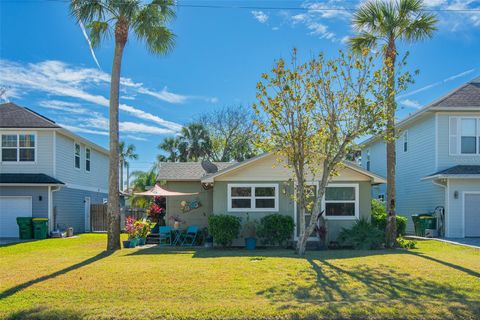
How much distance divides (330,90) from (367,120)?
4.41 feet

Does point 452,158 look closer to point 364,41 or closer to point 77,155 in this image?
point 364,41

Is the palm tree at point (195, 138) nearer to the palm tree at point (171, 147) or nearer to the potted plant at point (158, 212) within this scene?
the palm tree at point (171, 147)

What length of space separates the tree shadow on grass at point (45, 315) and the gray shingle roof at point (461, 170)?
1604 centimetres

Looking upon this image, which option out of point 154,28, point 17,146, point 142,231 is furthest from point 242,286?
point 17,146

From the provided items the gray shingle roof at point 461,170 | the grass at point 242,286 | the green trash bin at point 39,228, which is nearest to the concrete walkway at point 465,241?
the gray shingle roof at point 461,170

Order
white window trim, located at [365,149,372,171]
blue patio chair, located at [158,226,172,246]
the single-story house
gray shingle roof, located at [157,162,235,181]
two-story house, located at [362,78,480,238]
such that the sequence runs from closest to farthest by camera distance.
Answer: the single-story house → blue patio chair, located at [158,226,172,246] → two-story house, located at [362,78,480,238] → gray shingle roof, located at [157,162,235,181] → white window trim, located at [365,149,372,171]

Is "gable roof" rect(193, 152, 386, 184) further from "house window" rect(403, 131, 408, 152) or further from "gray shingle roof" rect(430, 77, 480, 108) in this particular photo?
"house window" rect(403, 131, 408, 152)

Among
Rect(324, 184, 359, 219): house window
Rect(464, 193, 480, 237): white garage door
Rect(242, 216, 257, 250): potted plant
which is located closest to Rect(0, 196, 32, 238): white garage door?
Rect(242, 216, 257, 250): potted plant

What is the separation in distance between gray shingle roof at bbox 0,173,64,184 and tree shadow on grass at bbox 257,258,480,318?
14.7m

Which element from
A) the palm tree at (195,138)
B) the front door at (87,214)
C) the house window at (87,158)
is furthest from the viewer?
the palm tree at (195,138)

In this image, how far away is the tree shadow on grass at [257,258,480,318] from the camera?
253 inches

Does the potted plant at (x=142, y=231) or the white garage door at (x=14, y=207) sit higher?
the white garage door at (x=14, y=207)

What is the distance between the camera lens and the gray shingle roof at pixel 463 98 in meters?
18.3

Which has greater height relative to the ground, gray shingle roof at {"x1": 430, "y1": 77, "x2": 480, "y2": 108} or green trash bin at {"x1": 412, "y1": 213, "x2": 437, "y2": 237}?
gray shingle roof at {"x1": 430, "y1": 77, "x2": 480, "y2": 108}
